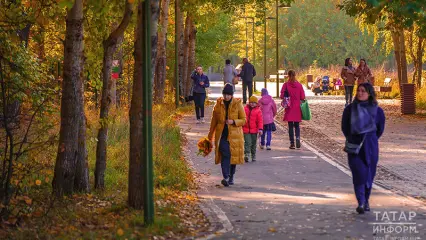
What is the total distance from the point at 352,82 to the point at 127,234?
23.9m

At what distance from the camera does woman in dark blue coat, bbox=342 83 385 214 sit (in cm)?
1224

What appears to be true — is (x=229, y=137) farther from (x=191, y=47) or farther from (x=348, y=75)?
(x=191, y=47)

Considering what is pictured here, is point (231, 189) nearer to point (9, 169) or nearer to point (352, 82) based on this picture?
point (9, 169)

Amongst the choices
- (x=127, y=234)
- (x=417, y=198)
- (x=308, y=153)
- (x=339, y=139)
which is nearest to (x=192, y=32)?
(x=339, y=139)

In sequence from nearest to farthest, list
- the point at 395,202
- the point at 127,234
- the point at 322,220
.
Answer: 1. the point at 127,234
2. the point at 322,220
3. the point at 395,202

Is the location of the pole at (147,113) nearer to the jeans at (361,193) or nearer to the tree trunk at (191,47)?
the jeans at (361,193)

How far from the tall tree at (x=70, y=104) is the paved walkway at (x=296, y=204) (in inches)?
77.9

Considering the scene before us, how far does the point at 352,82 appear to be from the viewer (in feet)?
110

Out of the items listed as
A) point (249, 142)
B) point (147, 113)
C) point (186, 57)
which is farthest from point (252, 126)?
point (186, 57)

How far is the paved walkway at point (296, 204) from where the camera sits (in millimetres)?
11023

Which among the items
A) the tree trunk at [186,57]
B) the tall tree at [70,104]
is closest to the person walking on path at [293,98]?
the tall tree at [70,104]

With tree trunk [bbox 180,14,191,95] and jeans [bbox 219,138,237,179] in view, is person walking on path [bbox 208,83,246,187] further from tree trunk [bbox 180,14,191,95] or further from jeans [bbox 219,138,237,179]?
tree trunk [bbox 180,14,191,95]

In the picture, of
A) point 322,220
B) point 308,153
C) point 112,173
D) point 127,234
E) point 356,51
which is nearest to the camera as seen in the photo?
point 127,234

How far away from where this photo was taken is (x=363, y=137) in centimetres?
1230
